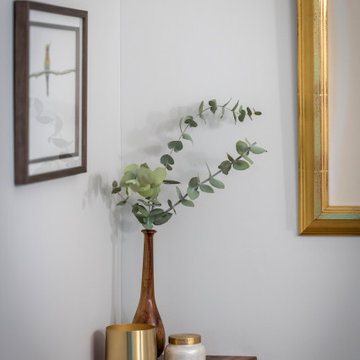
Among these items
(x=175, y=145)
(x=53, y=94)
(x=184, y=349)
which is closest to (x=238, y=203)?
(x=175, y=145)

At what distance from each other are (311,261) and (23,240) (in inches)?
37.1

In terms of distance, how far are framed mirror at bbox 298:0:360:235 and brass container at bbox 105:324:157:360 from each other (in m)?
0.58

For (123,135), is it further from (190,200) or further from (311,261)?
(311,261)

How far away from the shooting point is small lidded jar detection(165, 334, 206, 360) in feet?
5.63

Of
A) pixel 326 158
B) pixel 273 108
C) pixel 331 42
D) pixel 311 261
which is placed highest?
pixel 331 42

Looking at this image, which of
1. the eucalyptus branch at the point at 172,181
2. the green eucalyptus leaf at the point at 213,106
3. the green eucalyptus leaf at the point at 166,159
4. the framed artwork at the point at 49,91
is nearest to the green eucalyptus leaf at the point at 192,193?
the eucalyptus branch at the point at 172,181

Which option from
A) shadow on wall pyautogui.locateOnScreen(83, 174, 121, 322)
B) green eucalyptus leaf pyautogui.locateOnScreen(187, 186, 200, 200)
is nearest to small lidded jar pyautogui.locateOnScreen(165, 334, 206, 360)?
shadow on wall pyautogui.locateOnScreen(83, 174, 121, 322)

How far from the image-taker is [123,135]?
200cm

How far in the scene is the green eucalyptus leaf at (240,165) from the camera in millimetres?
1819

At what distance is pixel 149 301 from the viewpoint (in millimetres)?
1821

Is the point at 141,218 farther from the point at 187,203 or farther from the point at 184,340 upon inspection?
the point at 184,340

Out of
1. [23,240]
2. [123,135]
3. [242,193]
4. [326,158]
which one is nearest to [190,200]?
[242,193]

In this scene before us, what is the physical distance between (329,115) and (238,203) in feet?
1.19

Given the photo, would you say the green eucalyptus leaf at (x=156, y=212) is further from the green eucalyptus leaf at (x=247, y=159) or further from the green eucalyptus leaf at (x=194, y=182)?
the green eucalyptus leaf at (x=247, y=159)
